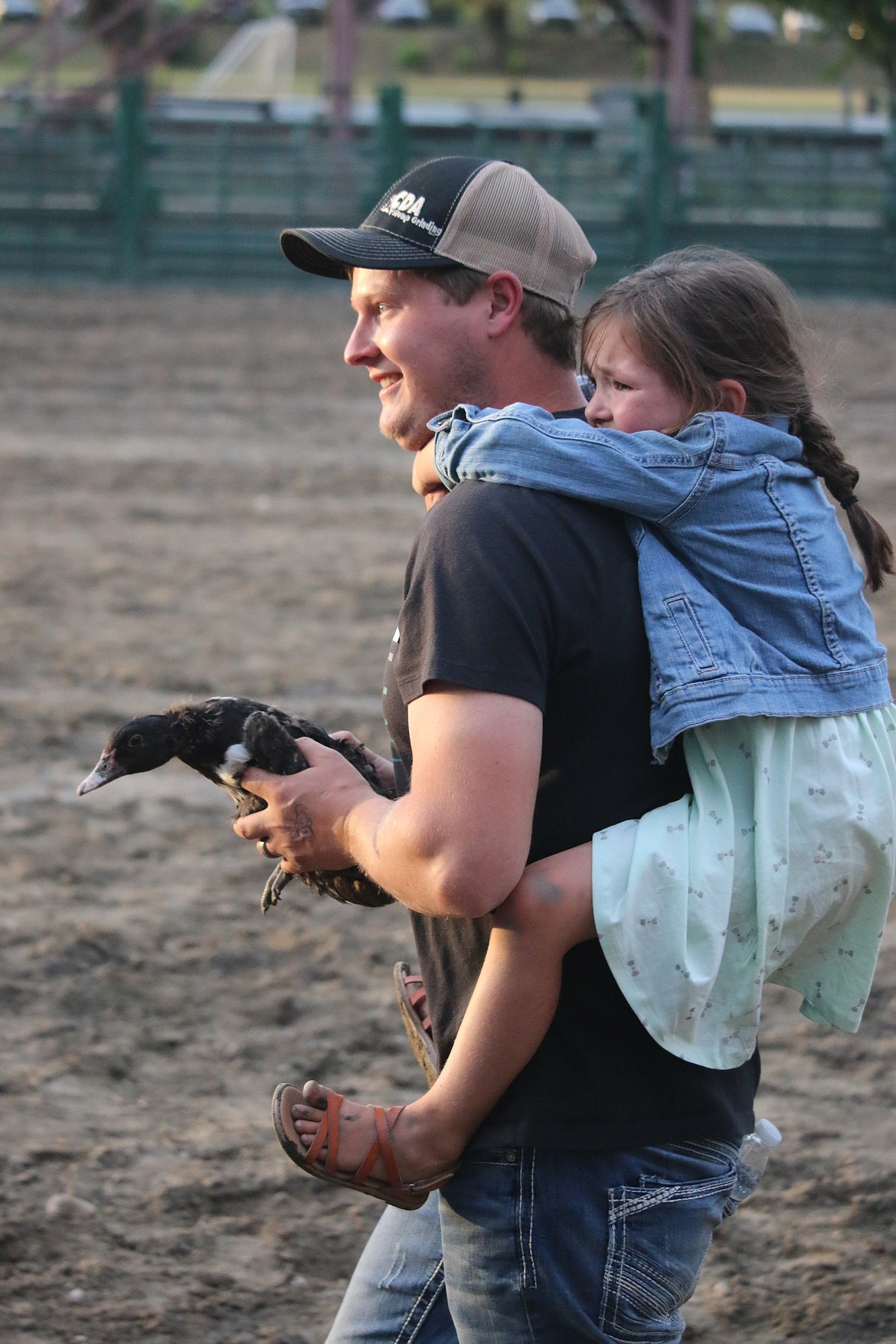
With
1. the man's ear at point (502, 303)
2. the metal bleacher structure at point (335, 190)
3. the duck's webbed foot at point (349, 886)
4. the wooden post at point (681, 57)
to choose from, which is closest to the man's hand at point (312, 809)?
the duck's webbed foot at point (349, 886)

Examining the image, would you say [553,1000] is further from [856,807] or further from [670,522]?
[670,522]

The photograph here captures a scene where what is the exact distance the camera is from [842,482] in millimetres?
2045

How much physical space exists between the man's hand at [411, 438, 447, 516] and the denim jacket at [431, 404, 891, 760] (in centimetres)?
13

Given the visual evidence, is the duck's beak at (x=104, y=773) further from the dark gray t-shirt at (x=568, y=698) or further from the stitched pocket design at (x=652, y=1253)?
the stitched pocket design at (x=652, y=1253)

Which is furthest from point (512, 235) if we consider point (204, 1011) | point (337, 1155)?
point (204, 1011)

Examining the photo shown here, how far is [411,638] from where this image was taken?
180 cm

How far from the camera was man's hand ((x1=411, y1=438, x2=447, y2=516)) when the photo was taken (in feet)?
6.74

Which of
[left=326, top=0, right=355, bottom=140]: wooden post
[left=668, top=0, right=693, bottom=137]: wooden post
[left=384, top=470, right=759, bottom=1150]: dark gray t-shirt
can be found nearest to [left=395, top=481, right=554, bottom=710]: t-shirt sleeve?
[left=384, top=470, right=759, bottom=1150]: dark gray t-shirt

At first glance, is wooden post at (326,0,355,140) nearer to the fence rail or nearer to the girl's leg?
the fence rail

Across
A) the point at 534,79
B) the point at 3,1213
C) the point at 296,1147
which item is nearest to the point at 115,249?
the point at 3,1213

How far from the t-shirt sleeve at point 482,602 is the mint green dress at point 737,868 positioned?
0.23 m

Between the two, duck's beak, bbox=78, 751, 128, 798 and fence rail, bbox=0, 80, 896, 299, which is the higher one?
duck's beak, bbox=78, 751, 128, 798

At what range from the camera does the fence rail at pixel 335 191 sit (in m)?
18.8

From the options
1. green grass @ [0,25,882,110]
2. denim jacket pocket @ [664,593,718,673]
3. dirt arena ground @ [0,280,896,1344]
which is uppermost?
denim jacket pocket @ [664,593,718,673]
